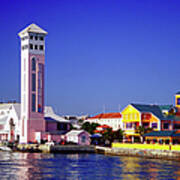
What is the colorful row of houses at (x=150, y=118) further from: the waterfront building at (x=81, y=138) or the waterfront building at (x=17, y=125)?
the waterfront building at (x=17, y=125)

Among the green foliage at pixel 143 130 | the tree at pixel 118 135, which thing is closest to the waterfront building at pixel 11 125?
the tree at pixel 118 135

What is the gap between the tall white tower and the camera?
10444 cm

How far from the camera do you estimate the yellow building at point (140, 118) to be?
94406 millimetres

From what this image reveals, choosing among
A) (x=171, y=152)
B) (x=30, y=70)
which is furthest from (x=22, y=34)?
(x=171, y=152)

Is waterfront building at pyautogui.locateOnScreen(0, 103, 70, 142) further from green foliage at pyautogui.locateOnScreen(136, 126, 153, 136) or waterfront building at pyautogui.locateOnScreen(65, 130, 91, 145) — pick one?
green foliage at pyautogui.locateOnScreen(136, 126, 153, 136)

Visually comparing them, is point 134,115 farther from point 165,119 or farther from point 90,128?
point 90,128

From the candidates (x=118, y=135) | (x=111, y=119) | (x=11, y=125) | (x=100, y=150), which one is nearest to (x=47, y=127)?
(x=11, y=125)

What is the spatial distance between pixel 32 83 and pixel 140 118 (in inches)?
1003

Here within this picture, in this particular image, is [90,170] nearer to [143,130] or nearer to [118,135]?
[143,130]

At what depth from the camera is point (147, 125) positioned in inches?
3748

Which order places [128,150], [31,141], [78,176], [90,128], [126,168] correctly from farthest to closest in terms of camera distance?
[90,128], [31,141], [128,150], [126,168], [78,176]

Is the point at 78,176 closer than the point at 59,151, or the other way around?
the point at 78,176

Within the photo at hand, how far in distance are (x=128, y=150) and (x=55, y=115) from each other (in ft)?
134

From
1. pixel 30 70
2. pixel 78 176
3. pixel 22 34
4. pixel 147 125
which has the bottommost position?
pixel 78 176
